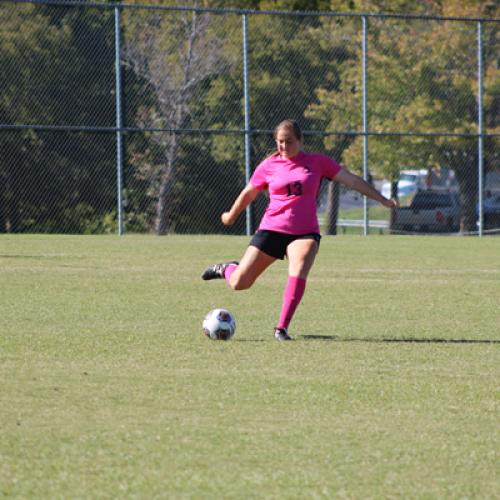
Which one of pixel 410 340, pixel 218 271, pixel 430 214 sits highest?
pixel 218 271

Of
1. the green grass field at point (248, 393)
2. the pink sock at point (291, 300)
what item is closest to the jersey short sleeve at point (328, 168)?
the pink sock at point (291, 300)

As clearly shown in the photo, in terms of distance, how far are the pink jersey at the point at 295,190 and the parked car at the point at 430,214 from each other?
24428 millimetres

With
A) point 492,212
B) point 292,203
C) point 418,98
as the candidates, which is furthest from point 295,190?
point 492,212

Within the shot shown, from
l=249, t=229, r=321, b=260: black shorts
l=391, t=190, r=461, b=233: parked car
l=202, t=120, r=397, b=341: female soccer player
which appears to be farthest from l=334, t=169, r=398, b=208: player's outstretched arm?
l=391, t=190, r=461, b=233: parked car

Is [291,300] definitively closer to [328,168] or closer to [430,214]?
[328,168]

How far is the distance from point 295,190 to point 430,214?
26.2 meters

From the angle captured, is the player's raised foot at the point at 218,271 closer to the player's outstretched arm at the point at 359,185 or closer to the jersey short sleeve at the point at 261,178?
the jersey short sleeve at the point at 261,178

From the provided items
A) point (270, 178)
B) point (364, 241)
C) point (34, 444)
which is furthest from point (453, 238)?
point (34, 444)

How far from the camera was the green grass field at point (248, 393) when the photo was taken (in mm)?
5609

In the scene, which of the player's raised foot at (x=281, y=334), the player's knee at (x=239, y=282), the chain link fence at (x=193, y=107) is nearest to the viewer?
the player's raised foot at (x=281, y=334)

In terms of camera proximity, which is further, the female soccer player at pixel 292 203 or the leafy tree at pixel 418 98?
the leafy tree at pixel 418 98

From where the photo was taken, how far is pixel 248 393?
7.67 m

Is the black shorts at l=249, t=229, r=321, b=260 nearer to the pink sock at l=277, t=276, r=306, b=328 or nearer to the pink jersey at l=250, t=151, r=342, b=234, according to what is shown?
the pink jersey at l=250, t=151, r=342, b=234

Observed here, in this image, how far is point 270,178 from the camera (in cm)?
1084
